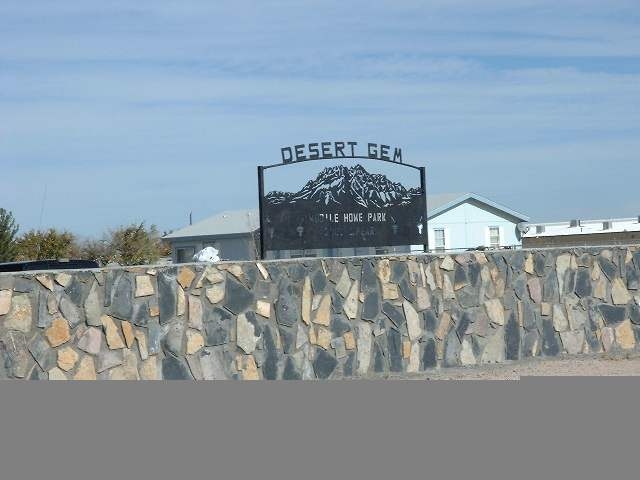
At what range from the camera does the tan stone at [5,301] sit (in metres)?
14.2

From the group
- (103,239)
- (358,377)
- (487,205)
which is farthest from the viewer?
(487,205)

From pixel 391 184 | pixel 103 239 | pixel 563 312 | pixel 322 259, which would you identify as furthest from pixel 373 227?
pixel 103 239

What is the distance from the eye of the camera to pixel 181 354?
15.2 meters

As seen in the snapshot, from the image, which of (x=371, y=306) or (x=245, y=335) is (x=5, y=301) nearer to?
(x=245, y=335)

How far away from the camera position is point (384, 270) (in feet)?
56.1

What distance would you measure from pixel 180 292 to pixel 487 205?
39003 mm

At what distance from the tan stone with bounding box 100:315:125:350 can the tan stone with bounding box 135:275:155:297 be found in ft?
1.76

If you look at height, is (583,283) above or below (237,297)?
above

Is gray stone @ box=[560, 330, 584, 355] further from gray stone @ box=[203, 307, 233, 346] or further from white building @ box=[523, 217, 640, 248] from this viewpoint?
white building @ box=[523, 217, 640, 248]

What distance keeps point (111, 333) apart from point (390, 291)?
4.64 metres

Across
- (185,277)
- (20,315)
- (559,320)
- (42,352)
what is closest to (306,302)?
(185,277)

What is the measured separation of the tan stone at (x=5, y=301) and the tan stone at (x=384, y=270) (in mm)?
5792

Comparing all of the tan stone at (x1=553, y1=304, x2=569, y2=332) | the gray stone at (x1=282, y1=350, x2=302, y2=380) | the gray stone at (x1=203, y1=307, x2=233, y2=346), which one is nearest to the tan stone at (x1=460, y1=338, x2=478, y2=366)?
the tan stone at (x1=553, y1=304, x2=569, y2=332)

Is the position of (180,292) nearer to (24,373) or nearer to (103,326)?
(103,326)
